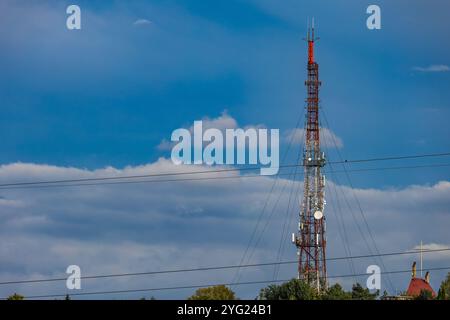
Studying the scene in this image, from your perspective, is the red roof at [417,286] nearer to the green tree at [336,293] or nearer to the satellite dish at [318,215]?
the green tree at [336,293]

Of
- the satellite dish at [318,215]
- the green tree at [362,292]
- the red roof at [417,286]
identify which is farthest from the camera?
the red roof at [417,286]

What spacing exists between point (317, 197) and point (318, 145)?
20.6 feet

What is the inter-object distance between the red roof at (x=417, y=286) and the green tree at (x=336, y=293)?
1950cm

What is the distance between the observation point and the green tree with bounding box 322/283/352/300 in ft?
398

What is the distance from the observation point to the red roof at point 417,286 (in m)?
148

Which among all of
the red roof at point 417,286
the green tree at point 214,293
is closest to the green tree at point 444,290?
the red roof at point 417,286

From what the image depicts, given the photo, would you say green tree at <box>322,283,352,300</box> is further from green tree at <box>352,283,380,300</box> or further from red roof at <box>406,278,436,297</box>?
red roof at <box>406,278,436,297</box>

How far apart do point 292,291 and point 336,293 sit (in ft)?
18.6

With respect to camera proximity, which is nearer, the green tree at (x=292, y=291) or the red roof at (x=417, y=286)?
the green tree at (x=292, y=291)

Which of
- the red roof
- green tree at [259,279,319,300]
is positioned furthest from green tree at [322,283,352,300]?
the red roof
